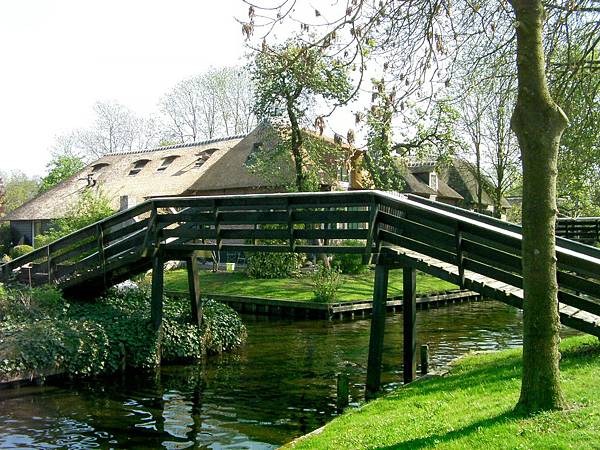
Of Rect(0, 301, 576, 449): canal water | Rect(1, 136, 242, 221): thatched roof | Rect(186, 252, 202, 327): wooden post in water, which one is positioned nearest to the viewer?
Rect(0, 301, 576, 449): canal water

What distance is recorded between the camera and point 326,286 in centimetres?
2303

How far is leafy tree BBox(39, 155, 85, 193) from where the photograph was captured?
60219 mm

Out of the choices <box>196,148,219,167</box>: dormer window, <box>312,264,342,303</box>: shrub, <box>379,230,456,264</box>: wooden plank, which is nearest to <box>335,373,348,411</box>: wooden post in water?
<box>379,230,456,264</box>: wooden plank

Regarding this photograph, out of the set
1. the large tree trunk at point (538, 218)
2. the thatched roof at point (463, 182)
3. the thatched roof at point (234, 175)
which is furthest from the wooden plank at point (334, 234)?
the thatched roof at point (463, 182)

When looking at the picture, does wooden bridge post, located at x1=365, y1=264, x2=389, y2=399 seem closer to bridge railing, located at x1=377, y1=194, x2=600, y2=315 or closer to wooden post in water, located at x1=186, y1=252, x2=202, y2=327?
bridge railing, located at x1=377, y1=194, x2=600, y2=315

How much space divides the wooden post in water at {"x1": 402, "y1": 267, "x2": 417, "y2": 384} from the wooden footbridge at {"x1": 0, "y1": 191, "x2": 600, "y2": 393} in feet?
0.06

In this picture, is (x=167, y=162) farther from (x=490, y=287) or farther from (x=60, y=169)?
(x=490, y=287)

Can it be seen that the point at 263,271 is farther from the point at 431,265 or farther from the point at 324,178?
the point at 431,265

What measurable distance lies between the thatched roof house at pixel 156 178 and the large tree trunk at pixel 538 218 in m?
28.2

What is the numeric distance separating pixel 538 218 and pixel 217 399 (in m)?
7.32

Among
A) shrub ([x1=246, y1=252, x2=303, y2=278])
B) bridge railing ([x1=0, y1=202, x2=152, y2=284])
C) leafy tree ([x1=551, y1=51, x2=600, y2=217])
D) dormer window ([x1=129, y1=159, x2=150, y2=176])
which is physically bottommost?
shrub ([x1=246, y1=252, x2=303, y2=278])

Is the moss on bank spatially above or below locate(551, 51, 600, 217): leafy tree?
below

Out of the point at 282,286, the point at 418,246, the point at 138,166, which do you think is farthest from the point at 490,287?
the point at 138,166

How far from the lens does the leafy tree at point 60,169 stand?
6022cm
